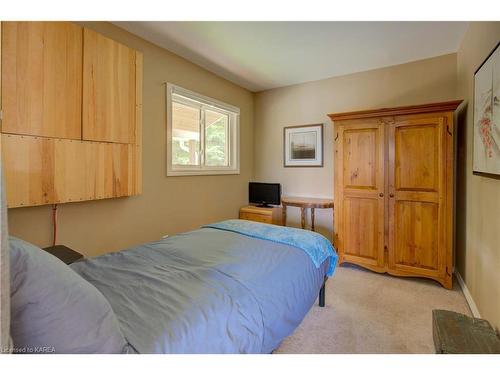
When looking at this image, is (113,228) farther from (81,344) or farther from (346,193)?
(346,193)

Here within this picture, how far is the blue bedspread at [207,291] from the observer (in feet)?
3.27

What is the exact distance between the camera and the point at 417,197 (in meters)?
2.72

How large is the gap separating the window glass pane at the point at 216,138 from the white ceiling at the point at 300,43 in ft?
2.16

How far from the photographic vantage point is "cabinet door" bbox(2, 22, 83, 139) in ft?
5.53

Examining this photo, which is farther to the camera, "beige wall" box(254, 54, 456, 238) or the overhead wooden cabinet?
"beige wall" box(254, 54, 456, 238)

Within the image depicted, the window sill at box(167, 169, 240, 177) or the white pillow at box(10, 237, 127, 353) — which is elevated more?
the window sill at box(167, 169, 240, 177)

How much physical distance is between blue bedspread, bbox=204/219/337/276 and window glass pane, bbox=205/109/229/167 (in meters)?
1.71

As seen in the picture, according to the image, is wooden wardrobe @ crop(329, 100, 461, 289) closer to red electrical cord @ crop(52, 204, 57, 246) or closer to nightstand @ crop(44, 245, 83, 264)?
nightstand @ crop(44, 245, 83, 264)

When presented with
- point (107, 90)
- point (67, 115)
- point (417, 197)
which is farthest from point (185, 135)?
point (417, 197)

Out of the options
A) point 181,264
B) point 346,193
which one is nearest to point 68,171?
point 181,264

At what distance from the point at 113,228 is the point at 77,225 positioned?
34cm

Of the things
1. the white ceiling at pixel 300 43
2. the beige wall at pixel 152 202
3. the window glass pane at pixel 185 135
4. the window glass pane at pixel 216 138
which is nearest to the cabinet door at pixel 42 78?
the beige wall at pixel 152 202

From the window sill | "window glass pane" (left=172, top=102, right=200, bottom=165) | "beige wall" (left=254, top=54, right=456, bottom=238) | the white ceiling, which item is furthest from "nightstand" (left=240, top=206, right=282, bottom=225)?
the white ceiling

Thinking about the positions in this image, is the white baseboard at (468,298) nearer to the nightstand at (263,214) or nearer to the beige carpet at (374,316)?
the beige carpet at (374,316)
